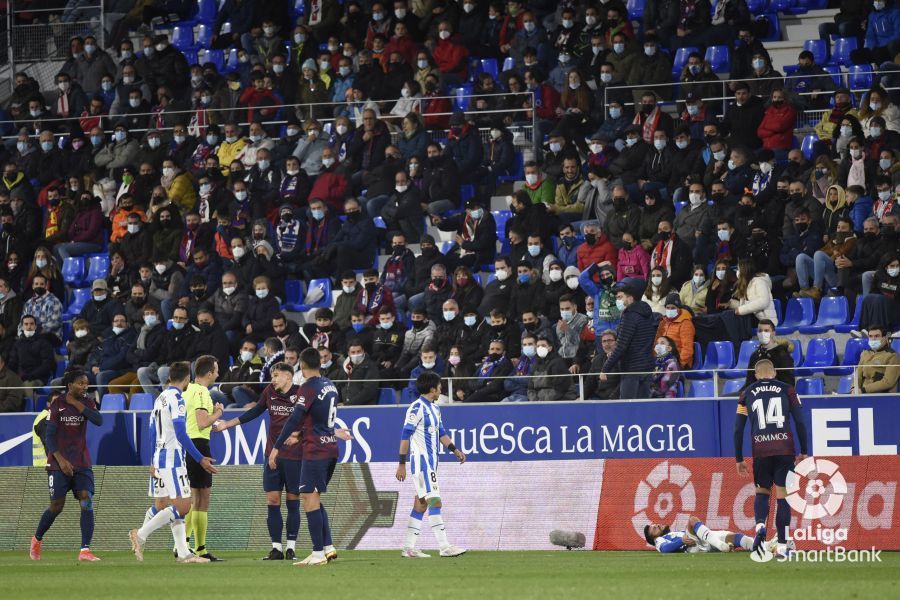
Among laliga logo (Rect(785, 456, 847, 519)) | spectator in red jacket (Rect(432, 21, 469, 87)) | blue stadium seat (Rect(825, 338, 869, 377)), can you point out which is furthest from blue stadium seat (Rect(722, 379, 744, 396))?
spectator in red jacket (Rect(432, 21, 469, 87))

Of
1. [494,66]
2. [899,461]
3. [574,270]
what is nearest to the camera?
[899,461]

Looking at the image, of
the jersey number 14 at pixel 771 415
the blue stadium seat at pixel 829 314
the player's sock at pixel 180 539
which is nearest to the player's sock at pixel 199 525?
the player's sock at pixel 180 539

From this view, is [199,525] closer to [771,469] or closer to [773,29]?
[771,469]

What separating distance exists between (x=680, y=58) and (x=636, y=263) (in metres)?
6.09

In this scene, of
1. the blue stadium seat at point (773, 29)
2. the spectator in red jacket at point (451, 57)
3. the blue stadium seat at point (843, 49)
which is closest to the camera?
the blue stadium seat at point (843, 49)

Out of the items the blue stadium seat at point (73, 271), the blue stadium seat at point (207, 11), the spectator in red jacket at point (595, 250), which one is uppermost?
the blue stadium seat at point (207, 11)

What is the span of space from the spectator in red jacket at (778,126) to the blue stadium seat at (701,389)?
19.5 ft

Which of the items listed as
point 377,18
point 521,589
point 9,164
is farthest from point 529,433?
point 9,164

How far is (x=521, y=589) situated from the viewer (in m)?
11.6

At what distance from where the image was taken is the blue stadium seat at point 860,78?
82.5ft

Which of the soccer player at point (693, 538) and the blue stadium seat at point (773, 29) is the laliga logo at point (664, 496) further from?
Result: the blue stadium seat at point (773, 29)

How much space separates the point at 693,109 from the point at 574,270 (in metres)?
4.38

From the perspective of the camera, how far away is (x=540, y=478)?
18.3m

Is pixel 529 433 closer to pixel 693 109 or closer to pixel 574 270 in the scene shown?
pixel 574 270
